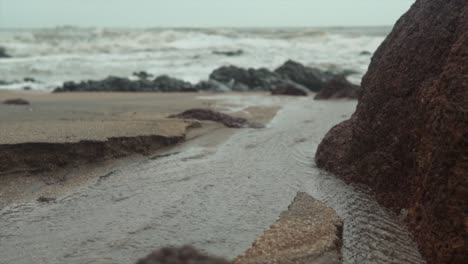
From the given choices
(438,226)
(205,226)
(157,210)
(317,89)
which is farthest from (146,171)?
(317,89)

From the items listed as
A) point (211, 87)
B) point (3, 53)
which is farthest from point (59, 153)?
point (3, 53)

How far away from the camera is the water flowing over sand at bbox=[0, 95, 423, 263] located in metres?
3.15

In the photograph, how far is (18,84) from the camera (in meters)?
17.3

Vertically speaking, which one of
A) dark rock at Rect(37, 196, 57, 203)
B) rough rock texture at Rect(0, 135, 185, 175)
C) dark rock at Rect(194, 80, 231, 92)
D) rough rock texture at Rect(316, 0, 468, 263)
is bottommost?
dark rock at Rect(194, 80, 231, 92)

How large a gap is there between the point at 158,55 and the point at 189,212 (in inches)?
1010

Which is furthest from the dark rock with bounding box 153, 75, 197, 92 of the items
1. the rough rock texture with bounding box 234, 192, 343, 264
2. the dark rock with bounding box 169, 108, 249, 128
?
the rough rock texture with bounding box 234, 192, 343, 264

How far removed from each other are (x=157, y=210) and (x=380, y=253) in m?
1.62

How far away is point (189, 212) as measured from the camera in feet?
12.4

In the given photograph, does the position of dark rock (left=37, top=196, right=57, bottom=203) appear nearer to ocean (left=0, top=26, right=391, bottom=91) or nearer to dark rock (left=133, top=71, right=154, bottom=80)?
ocean (left=0, top=26, right=391, bottom=91)

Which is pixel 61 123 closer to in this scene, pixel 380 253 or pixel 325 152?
pixel 325 152

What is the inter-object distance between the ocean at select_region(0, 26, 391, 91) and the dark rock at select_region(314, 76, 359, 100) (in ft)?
20.4

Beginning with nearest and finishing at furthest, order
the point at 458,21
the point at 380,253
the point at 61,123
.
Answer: the point at 380,253, the point at 458,21, the point at 61,123

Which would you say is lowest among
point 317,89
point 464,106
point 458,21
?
point 317,89

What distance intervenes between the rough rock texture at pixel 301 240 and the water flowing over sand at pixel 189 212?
0.14m
